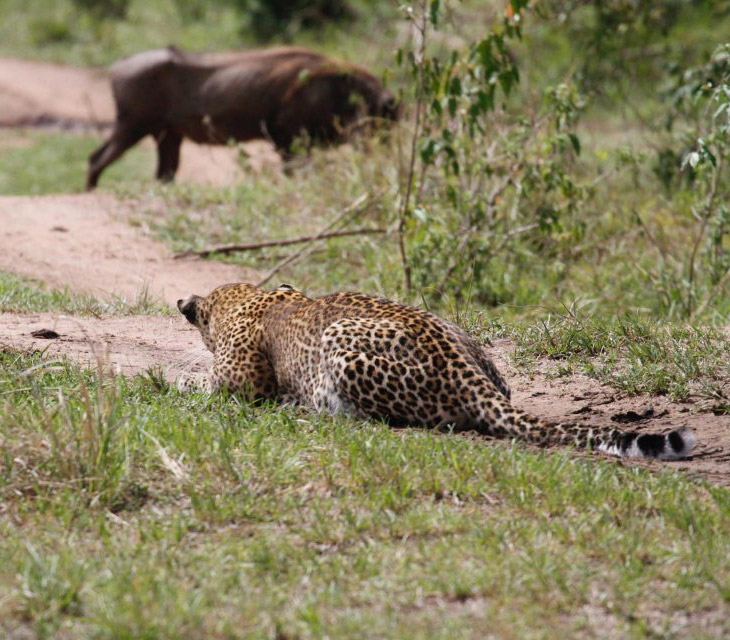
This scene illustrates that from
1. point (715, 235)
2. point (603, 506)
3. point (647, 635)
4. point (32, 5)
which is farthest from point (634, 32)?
point (32, 5)

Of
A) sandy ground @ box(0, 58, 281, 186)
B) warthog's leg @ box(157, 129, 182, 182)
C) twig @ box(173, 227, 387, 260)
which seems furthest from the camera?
sandy ground @ box(0, 58, 281, 186)

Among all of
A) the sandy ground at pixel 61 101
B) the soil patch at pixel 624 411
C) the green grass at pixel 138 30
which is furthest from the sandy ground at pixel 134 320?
the green grass at pixel 138 30

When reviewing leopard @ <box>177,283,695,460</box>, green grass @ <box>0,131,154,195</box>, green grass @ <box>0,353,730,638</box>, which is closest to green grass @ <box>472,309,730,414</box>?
leopard @ <box>177,283,695,460</box>

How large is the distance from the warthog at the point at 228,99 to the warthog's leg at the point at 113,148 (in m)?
0.01

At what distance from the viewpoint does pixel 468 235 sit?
9492 mm

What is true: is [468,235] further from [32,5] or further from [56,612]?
[32,5]

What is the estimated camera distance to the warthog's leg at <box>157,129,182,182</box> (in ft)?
49.9

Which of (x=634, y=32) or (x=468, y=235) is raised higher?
(x=634, y=32)

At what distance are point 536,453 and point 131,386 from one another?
6.83 feet

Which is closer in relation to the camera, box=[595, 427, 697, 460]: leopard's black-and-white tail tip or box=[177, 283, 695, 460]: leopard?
box=[595, 427, 697, 460]: leopard's black-and-white tail tip

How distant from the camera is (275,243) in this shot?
409 inches

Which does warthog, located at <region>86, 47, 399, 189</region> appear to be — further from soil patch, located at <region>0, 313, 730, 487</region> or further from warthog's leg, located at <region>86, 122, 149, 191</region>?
soil patch, located at <region>0, 313, 730, 487</region>

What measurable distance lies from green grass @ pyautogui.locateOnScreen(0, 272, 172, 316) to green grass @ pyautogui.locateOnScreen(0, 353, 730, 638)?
2.39 meters

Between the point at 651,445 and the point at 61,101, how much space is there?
16602mm
